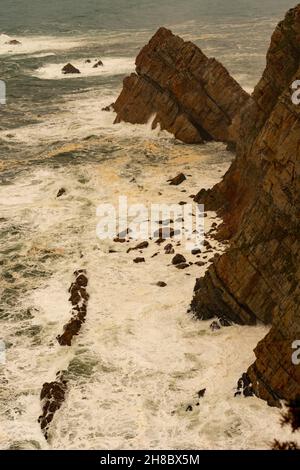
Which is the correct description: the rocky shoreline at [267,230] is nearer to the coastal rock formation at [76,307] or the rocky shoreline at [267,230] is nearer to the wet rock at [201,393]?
the wet rock at [201,393]

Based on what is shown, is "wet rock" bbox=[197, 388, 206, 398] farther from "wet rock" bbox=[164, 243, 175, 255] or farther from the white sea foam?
"wet rock" bbox=[164, 243, 175, 255]

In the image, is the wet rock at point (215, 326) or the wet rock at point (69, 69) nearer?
the wet rock at point (215, 326)

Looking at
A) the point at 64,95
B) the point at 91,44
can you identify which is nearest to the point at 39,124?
the point at 64,95

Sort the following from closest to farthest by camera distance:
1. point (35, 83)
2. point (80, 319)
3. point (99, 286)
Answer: point (80, 319), point (99, 286), point (35, 83)

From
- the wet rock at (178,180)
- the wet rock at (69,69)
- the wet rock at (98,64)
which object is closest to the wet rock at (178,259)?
the wet rock at (178,180)

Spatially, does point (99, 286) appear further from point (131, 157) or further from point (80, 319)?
point (131, 157)

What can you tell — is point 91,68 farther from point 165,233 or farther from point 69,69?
point 165,233
